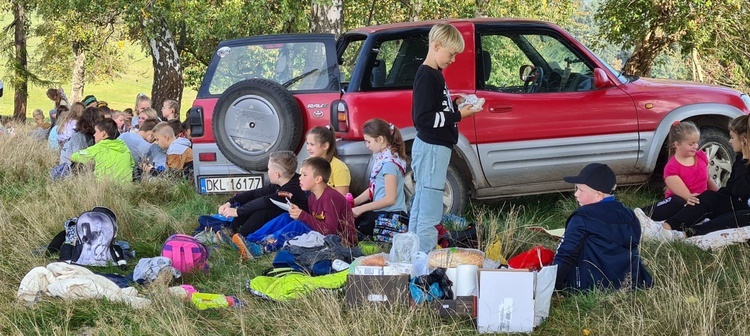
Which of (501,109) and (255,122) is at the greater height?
(501,109)

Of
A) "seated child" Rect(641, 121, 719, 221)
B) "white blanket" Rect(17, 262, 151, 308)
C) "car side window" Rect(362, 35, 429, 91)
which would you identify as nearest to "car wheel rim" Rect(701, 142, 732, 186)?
"seated child" Rect(641, 121, 719, 221)

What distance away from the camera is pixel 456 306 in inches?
193

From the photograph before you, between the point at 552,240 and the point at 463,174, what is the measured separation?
1.46m

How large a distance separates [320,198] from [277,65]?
1864 mm

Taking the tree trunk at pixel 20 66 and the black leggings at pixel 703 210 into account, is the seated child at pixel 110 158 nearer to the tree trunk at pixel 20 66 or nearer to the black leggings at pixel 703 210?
the black leggings at pixel 703 210

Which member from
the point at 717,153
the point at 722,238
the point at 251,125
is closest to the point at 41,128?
the point at 251,125

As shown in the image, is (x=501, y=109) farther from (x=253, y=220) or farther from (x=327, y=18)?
(x=327, y=18)

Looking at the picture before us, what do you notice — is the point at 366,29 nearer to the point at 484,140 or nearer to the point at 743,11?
the point at 484,140

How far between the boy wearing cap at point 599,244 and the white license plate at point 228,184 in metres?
3.72

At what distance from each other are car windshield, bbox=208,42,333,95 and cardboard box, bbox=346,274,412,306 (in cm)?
360

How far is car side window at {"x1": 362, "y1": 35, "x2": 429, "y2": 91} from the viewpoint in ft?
26.7

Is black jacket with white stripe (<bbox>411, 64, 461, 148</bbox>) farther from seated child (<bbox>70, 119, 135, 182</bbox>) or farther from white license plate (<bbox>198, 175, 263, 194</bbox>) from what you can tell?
seated child (<bbox>70, 119, 135, 182</bbox>)

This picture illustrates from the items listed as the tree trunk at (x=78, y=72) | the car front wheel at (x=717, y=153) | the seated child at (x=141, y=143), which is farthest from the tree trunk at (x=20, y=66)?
the car front wheel at (x=717, y=153)

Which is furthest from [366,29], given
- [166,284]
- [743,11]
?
[743,11]
